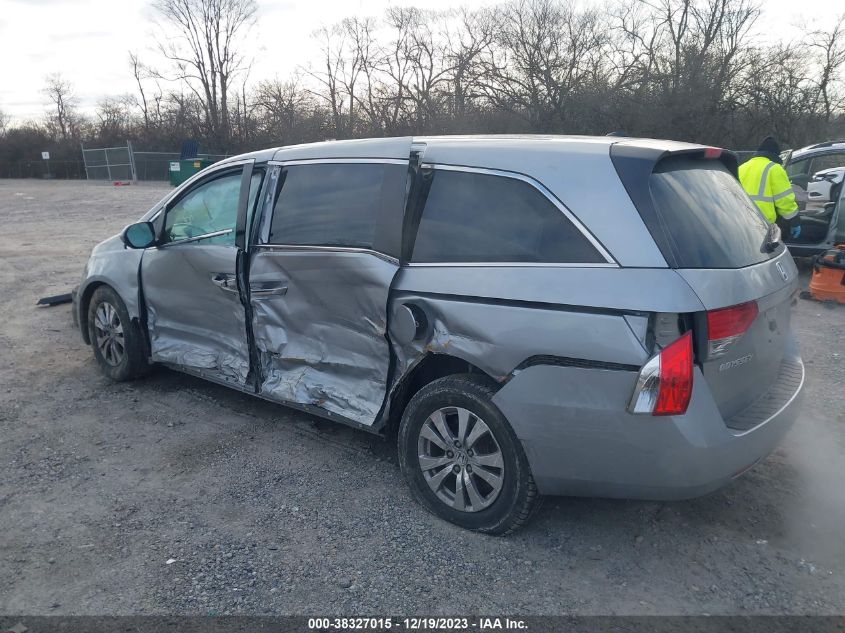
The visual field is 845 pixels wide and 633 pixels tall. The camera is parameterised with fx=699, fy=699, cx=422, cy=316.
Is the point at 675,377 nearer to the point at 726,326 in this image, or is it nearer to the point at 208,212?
the point at 726,326

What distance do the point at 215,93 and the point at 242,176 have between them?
4615 centimetres

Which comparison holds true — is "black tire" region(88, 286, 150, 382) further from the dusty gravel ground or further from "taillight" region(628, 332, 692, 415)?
"taillight" region(628, 332, 692, 415)

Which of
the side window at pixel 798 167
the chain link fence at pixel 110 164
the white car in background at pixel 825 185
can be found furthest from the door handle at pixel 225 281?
the chain link fence at pixel 110 164

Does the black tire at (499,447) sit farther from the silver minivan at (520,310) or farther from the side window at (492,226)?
the side window at (492,226)

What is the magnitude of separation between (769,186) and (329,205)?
575 centimetres

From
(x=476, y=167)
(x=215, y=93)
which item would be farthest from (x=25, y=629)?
(x=215, y=93)

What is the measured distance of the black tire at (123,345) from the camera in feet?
18.1

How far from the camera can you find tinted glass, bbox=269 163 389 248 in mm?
4016

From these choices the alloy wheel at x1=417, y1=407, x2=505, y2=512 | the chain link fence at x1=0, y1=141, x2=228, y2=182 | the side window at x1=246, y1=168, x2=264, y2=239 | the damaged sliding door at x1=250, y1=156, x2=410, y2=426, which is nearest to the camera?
the alloy wheel at x1=417, y1=407, x2=505, y2=512

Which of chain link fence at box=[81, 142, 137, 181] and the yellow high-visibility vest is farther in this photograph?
chain link fence at box=[81, 142, 137, 181]

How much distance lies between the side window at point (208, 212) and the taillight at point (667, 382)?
2937 millimetres

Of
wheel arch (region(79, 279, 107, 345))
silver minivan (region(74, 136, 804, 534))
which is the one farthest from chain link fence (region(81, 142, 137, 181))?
silver minivan (region(74, 136, 804, 534))

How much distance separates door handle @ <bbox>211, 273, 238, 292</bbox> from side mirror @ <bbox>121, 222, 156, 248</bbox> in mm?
804

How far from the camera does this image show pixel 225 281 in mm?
4688
